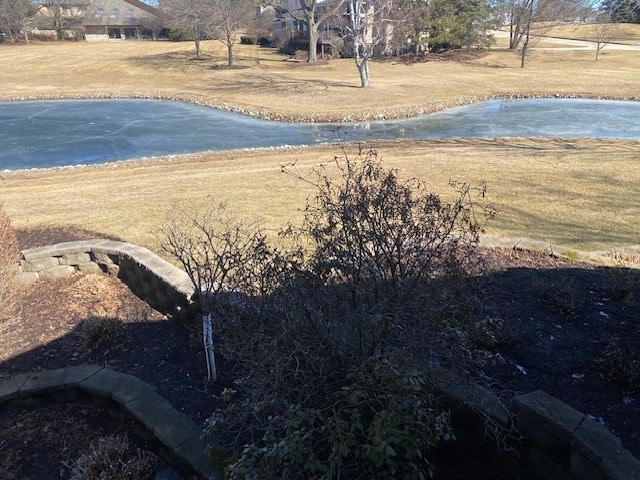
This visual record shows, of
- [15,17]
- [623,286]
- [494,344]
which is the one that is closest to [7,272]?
[494,344]

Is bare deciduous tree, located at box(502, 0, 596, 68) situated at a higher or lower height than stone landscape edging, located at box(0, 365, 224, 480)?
higher

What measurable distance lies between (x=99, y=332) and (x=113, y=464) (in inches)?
70.6

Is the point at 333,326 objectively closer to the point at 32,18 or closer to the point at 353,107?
the point at 353,107

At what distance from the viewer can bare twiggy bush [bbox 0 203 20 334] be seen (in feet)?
17.4

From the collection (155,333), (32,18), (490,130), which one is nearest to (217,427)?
(155,333)

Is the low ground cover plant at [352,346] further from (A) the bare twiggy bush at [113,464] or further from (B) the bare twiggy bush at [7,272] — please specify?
(B) the bare twiggy bush at [7,272]

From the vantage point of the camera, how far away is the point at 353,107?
81.3 ft

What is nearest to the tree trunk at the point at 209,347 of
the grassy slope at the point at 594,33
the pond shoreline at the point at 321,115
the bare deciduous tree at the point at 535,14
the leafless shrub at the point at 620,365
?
the leafless shrub at the point at 620,365

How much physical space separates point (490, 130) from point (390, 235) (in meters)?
18.1

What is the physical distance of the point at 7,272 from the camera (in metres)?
5.43

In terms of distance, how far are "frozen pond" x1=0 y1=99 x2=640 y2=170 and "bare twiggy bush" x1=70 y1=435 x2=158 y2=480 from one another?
13.6m

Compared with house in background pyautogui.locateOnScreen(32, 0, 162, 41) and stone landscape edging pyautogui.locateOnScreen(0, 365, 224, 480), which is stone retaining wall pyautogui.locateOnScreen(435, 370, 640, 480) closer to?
stone landscape edging pyautogui.locateOnScreen(0, 365, 224, 480)

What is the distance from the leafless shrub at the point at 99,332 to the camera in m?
5.02

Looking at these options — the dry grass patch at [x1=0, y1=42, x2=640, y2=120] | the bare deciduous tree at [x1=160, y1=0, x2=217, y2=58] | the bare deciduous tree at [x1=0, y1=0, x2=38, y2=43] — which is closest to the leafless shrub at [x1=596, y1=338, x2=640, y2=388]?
the dry grass patch at [x1=0, y1=42, x2=640, y2=120]
